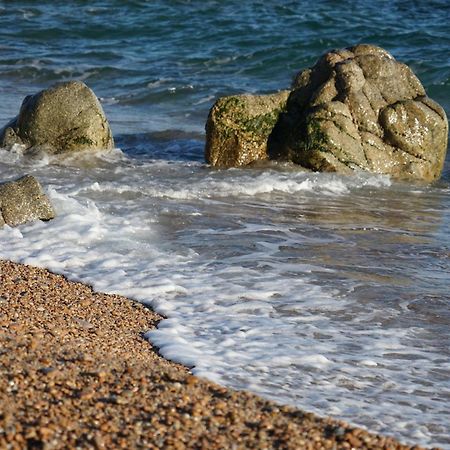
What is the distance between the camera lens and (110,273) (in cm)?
673

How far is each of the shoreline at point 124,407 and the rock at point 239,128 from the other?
17.8 feet

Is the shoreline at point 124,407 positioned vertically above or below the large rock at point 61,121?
above

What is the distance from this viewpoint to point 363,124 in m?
10.4

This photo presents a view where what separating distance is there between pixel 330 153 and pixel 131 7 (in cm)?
1374

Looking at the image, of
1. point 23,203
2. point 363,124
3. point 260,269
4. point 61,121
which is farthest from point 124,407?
point 61,121

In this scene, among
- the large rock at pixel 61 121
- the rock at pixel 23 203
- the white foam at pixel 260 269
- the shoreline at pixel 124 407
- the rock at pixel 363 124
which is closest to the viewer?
the shoreline at pixel 124 407

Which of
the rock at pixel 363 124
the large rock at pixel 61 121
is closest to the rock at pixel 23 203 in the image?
the large rock at pixel 61 121

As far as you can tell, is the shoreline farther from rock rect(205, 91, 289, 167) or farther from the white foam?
rock rect(205, 91, 289, 167)

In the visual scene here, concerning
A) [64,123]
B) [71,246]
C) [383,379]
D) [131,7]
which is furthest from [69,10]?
[383,379]

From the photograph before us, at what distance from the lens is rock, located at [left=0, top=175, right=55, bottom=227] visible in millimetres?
7676

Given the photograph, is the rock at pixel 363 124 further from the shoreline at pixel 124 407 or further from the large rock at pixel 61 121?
the shoreline at pixel 124 407

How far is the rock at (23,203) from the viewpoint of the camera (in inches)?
302

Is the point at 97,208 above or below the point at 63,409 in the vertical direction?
below

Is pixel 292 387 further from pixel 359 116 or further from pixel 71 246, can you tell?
pixel 359 116
